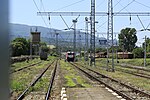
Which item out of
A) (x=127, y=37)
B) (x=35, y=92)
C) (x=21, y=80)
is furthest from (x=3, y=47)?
(x=127, y=37)

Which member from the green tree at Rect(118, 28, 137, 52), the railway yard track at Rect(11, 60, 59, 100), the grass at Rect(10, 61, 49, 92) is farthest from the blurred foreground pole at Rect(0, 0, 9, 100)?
the green tree at Rect(118, 28, 137, 52)

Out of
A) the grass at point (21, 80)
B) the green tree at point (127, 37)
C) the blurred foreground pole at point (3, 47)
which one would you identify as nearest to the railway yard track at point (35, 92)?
the grass at point (21, 80)

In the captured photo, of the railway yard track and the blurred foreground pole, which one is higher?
the blurred foreground pole

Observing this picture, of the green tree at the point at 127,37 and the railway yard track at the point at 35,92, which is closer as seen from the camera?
the railway yard track at the point at 35,92

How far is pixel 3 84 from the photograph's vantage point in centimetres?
440

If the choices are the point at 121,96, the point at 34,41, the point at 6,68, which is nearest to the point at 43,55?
the point at 34,41

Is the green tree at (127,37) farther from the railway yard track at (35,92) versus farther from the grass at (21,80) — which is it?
the railway yard track at (35,92)

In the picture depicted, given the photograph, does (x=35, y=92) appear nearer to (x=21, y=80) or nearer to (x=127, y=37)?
(x=21, y=80)

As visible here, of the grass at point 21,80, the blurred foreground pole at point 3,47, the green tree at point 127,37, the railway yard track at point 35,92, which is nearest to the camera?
the blurred foreground pole at point 3,47

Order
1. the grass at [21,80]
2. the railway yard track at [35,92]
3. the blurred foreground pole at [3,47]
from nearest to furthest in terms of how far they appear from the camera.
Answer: the blurred foreground pole at [3,47]
the railway yard track at [35,92]
the grass at [21,80]

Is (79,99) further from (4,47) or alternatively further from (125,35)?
(125,35)

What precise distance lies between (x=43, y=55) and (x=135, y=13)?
189ft

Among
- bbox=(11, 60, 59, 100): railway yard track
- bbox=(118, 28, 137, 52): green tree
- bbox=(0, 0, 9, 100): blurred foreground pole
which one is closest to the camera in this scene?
bbox=(0, 0, 9, 100): blurred foreground pole

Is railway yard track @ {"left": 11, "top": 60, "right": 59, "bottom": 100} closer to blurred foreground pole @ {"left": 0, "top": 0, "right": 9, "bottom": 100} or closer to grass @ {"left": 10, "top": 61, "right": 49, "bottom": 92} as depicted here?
grass @ {"left": 10, "top": 61, "right": 49, "bottom": 92}
